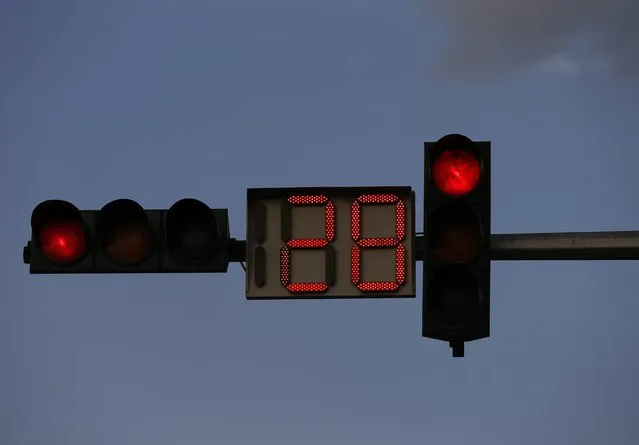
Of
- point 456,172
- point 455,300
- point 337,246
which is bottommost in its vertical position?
point 455,300

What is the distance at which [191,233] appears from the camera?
9914mm

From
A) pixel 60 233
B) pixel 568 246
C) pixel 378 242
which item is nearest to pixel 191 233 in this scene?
pixel 60 233

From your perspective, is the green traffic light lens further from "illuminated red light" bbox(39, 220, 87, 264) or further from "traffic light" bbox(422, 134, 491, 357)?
"illuminated red light" bbox(39, 220, 87, 264)

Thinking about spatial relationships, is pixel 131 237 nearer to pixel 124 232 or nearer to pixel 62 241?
pixel 124 232

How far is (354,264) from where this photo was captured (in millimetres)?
9750

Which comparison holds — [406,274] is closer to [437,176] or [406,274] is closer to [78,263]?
[437,176]

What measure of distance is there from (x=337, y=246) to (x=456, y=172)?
1290mm

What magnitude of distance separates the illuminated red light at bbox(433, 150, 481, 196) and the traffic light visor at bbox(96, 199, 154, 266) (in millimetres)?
2230

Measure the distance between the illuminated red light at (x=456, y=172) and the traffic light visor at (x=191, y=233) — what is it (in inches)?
70.8

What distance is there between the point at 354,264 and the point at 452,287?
107 centimetres

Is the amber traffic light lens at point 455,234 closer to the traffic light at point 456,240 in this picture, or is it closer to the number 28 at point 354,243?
the traffic light at point 456,240

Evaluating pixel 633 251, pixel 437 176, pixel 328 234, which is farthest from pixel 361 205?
pixel 633 251

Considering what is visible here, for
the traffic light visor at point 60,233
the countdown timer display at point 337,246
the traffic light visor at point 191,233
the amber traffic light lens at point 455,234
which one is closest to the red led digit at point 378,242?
the countdown timer display at point 337,246

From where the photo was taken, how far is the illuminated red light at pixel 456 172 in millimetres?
8812
